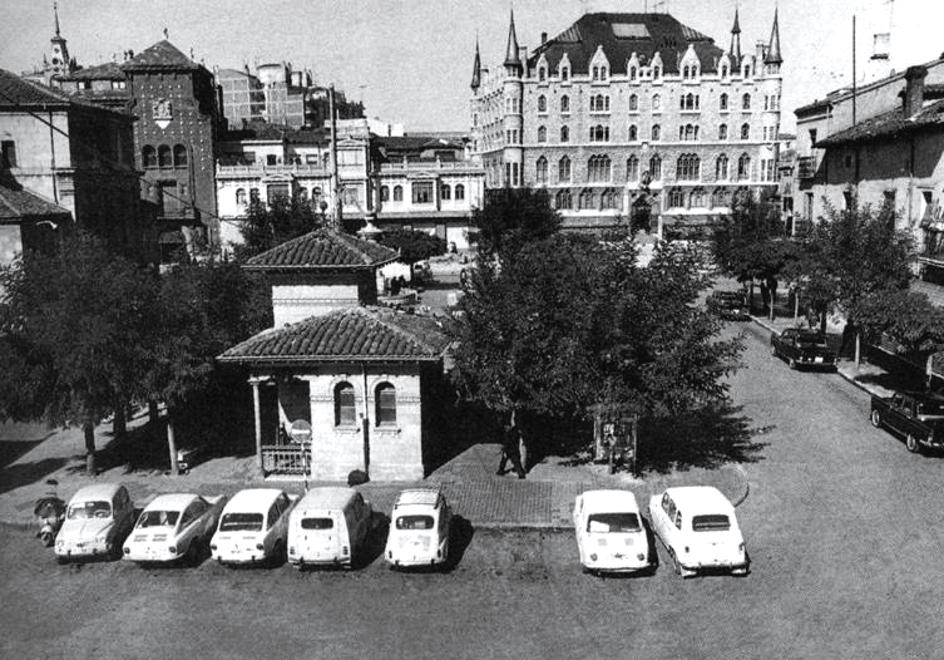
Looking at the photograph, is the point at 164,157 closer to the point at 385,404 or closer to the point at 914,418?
the point at 385,404

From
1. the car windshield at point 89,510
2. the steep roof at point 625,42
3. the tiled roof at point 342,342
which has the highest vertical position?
the steep roof at point 625,42

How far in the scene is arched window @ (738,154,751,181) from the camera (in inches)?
4392

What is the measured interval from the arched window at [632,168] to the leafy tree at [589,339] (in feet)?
292

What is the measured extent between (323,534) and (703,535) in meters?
8.43

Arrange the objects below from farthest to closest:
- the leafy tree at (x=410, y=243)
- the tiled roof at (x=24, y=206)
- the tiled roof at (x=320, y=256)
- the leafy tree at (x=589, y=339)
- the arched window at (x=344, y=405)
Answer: the leafy tree at (x=410, y=243), the tiled roof at (x=24, y=206), the tiled roof at (x=320, y=256), the arched window at (x=344, y=405), the leafy tree at (x=589, y=339)

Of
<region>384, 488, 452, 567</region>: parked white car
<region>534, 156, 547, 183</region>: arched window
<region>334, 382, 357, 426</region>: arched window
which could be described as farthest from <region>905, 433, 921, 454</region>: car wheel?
<region>534, 156, 547, 183</region>: arched window

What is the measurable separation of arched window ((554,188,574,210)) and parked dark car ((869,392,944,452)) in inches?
3303

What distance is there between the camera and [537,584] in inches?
726

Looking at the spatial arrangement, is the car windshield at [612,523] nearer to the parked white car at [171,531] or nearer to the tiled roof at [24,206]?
the parked white car at [171,531]

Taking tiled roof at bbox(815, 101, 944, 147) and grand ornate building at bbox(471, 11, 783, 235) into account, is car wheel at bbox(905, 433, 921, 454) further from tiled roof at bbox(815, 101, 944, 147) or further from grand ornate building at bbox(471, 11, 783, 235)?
grand ornate building at bbox(471, 11, 783, 235)

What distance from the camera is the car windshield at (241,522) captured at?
19.4m

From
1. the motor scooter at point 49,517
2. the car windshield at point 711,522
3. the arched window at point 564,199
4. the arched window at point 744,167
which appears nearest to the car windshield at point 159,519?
the motor scooter at point 49,517

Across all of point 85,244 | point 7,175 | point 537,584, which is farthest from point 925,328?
point 7,175

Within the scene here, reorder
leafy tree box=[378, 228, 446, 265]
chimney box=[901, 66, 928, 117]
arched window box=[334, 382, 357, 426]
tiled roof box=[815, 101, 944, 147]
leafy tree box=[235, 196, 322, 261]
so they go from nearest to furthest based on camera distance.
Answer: arched window box=[334, 382, 357, 426] < tiled roof box=[815, 101, 944, 147] < chimney box=[901, 66, 928, 117] < leafy tree box=[235, 196, 322, 261] < leafy tree box=[378, 228, 446, 265]
